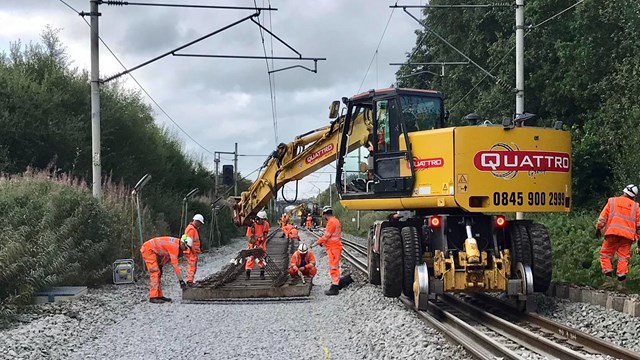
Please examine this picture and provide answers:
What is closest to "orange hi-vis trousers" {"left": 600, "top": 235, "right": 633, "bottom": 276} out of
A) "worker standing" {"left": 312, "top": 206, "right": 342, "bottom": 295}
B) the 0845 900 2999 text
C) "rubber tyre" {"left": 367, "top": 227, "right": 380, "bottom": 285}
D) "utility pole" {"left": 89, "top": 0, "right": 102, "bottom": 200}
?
the 0845 900 2999 text

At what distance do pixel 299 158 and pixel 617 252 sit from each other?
747 cm

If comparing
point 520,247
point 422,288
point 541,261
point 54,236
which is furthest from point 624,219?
point 54,236

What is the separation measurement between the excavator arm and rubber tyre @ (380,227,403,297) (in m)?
2.27

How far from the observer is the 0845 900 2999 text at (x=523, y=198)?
10531 millimetres

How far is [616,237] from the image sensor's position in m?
11.6

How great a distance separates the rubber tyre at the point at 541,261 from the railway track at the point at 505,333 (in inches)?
23.5

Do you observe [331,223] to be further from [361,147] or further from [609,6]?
[609,6]

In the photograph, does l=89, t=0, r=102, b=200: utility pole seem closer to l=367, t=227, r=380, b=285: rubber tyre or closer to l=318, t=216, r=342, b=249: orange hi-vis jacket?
l=318, t=216, r=342, b=249: orange hi-vis jacket

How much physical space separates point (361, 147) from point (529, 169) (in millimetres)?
3515

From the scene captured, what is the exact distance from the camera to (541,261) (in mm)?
10938

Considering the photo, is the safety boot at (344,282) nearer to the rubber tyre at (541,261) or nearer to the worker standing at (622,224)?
the rubber tyre at (541,261)

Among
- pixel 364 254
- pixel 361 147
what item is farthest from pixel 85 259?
pixel 364 254

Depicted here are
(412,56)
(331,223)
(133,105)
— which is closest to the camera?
(331,223)

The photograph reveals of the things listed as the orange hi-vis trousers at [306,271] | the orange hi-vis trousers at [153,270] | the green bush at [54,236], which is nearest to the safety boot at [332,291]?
the orange hi-vis trousers at [306,271]
